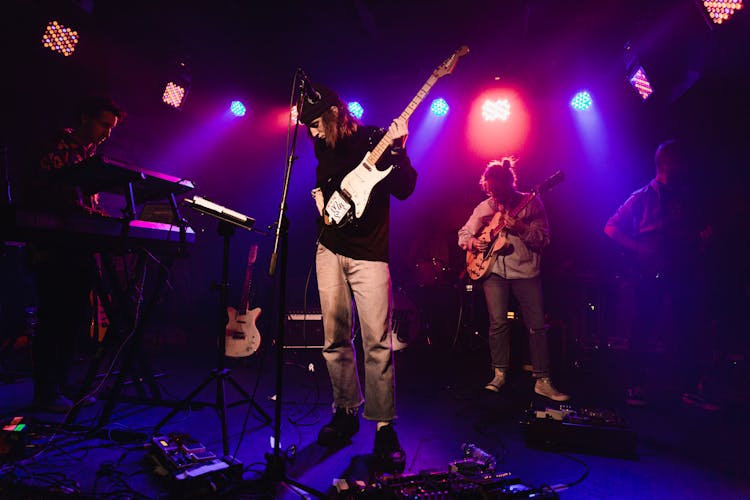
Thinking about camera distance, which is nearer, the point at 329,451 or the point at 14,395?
the point at 329,451

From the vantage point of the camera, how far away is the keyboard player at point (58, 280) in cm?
320

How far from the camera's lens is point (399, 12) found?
5844 millimetres

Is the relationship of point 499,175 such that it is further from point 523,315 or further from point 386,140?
point 386,140

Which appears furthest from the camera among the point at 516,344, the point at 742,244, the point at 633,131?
the point at 633,131

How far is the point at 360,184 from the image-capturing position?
2615mm

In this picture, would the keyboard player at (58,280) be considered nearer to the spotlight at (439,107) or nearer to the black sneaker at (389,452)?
the black sneaker at (389,452)

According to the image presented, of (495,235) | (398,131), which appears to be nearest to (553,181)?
(495,235)

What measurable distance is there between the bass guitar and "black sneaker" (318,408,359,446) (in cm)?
232

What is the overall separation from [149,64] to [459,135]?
17.5 ft

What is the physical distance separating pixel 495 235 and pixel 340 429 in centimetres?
267

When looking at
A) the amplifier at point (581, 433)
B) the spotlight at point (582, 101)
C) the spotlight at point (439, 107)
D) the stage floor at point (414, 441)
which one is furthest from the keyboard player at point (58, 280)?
the spotlight at point (582, 101)

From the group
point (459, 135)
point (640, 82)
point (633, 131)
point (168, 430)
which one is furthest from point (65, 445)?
point (633, 131)

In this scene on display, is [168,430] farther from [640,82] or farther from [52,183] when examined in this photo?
[640,82]

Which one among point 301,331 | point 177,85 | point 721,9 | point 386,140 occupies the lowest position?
point 301,331
